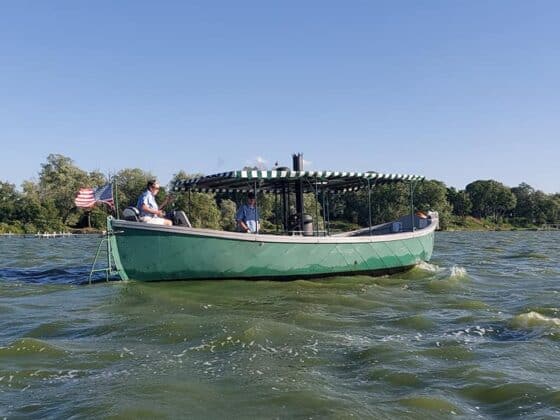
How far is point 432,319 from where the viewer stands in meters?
9.16

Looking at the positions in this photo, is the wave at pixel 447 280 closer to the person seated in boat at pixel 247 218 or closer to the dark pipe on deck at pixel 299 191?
the dark pipe on deck at pixel 299 191

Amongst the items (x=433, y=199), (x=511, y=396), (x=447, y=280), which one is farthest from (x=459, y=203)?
(x=511, y=396)

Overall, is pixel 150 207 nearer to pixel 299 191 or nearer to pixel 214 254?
pixel 214 254

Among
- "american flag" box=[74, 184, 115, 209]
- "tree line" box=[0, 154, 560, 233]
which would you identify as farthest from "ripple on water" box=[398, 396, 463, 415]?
"tree line" box=[0, 154, 560, 233]

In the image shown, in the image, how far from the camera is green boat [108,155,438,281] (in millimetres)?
12422

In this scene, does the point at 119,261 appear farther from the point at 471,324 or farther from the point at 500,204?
the point at 500,204

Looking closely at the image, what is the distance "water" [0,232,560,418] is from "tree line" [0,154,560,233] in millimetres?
36440

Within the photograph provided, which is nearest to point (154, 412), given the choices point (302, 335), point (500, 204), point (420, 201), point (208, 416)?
point (208, 416)

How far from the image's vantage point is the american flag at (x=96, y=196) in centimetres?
1412

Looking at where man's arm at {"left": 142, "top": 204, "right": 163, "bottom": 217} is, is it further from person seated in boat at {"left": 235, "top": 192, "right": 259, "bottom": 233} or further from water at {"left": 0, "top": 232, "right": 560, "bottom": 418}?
person seated in boat at {"left": 235, "top": 192, "right": 259, "bottom": 233}

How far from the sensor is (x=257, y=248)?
508 inches

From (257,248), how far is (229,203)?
44.7 m

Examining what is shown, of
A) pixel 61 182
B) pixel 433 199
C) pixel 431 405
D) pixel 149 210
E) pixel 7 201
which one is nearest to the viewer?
pixel 431 405

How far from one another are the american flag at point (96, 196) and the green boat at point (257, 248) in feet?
5.40
